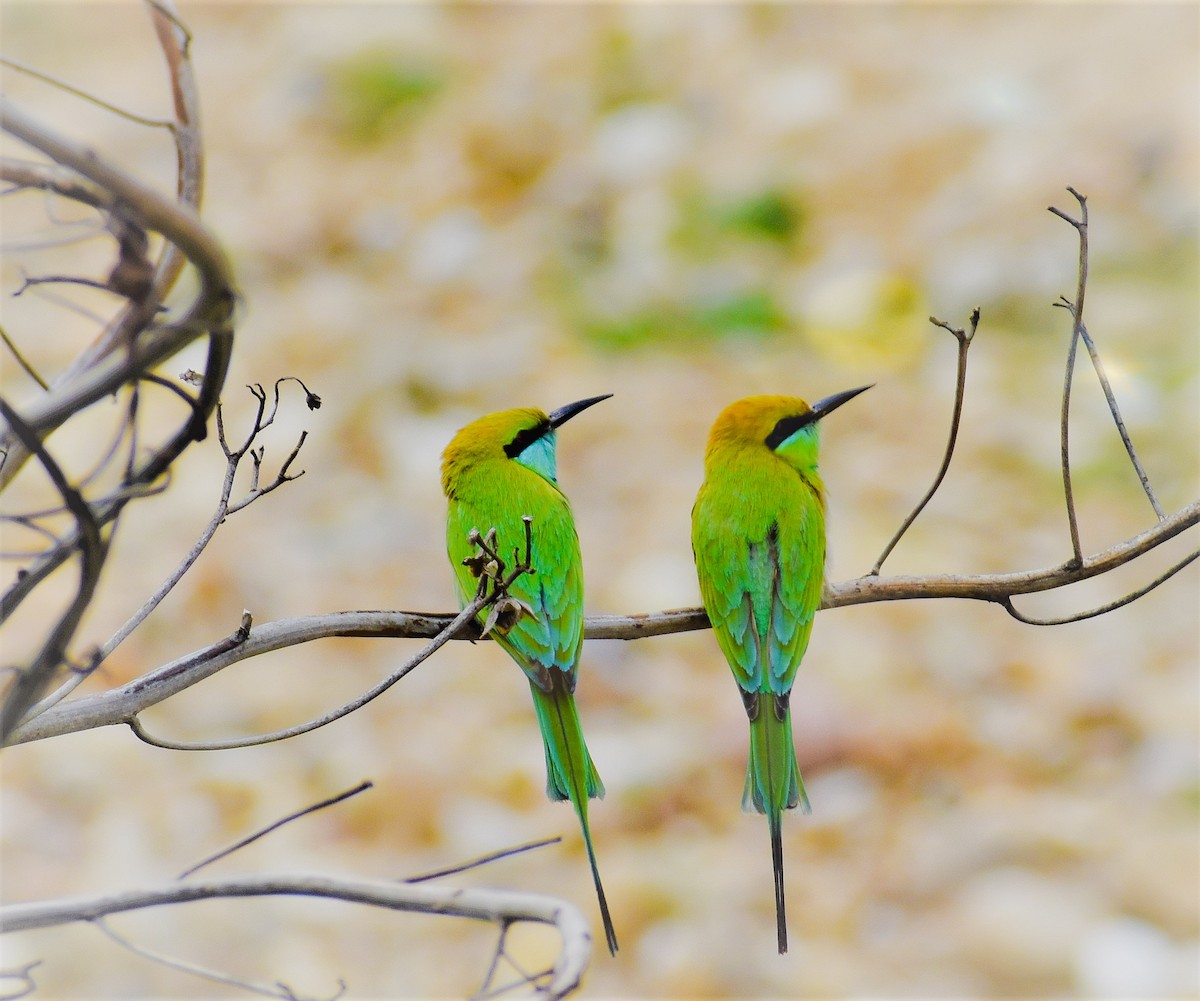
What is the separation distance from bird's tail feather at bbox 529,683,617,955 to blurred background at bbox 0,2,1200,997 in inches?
74.2

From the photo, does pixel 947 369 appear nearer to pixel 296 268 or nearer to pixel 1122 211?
pixel 1122 211

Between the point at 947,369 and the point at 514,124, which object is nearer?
the point at 947,369

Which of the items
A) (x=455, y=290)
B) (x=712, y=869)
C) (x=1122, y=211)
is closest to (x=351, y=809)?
(x=712, y=869)

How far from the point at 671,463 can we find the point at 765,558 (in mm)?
3777

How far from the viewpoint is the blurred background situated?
4.23 m

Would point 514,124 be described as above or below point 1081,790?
above

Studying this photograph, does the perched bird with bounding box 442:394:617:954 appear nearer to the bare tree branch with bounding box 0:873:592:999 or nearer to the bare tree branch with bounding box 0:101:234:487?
the bare tree branch with bounding box 0:873:592:999

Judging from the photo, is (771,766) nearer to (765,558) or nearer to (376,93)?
(765,558)

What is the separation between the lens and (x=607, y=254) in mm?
6762

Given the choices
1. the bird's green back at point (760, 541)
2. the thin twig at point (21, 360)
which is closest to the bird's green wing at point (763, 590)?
the bird's green back at point (760, 541)

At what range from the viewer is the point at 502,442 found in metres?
2.57

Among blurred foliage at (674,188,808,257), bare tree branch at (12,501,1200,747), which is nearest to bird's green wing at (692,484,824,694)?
bare tree branch at (12,501,1200,747)

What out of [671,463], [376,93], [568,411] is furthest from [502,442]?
[376,93]

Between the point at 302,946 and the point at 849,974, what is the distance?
1839 millimetres
